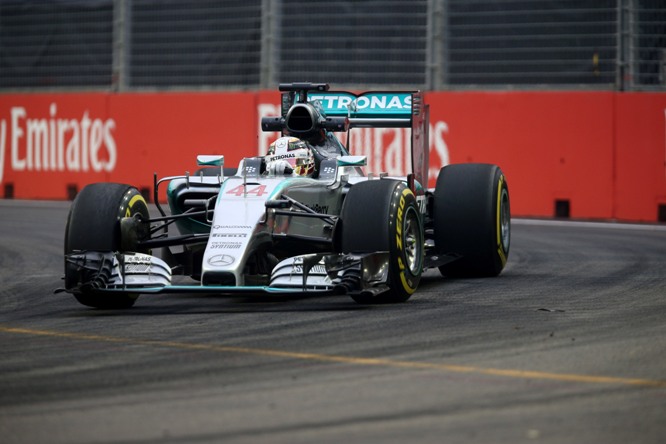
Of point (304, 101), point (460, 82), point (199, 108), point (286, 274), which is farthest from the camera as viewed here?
point (199, 108)

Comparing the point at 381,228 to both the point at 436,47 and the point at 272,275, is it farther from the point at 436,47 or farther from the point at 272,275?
the point at 436,47

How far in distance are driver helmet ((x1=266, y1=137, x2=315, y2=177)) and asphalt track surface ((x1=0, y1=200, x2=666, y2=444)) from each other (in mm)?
1187

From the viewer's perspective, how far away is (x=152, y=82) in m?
22.0

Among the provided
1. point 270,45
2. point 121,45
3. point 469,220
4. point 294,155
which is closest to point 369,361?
point 294,155

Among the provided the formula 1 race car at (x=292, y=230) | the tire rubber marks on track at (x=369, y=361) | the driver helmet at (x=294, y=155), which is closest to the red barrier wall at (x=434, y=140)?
the formula 1 race car at (x=292, y=230)

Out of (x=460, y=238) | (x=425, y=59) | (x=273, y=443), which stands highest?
(x=425, y=59)

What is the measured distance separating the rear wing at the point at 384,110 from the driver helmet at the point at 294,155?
0.91m

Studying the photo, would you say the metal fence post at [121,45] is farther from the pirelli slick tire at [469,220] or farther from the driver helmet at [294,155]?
the driver helmet at [294,155]

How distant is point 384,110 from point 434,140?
676 cm

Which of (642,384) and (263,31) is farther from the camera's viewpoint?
(263,31)

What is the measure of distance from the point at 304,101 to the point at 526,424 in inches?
251

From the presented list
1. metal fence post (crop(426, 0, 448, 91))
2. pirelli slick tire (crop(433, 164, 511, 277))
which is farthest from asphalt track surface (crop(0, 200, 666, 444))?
metal fence post (crop(426, 0, 448, 91))

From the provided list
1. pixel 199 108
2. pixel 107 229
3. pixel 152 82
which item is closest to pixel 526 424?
pixel 107 229

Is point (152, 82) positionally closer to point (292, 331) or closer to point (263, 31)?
point (263, 31)
